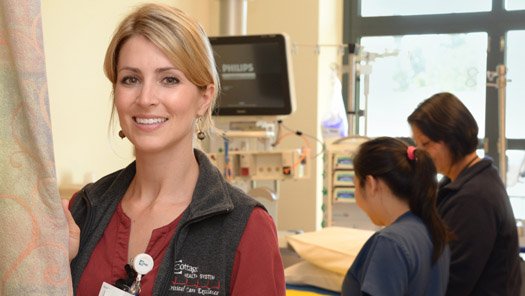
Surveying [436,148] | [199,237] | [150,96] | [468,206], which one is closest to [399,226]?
[468,206]

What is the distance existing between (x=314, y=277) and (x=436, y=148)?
0.78 meters

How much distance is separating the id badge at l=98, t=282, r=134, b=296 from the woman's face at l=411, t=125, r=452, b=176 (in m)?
1.77

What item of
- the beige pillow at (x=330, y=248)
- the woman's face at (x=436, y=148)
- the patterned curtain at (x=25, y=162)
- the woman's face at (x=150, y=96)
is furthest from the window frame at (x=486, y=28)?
the patterned curtain at (x=25, y=162)

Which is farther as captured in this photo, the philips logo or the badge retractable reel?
the philips logo

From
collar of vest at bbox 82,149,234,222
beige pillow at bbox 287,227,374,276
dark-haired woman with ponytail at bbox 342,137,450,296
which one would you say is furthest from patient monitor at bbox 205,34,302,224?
collar of vest at bbox 82,149,234,222

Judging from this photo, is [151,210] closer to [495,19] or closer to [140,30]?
[140,30]

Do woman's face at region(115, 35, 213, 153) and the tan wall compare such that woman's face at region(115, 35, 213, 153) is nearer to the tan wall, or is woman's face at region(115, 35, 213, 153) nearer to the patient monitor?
the tan wall

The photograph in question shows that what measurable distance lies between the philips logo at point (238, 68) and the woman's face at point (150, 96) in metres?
2.91

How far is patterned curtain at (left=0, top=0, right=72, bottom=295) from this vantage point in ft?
3.29

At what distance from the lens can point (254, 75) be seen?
4.45 metres

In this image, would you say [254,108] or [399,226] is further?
[254,108]

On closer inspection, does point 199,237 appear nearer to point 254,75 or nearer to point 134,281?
point 134,281

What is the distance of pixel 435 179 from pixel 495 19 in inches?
172

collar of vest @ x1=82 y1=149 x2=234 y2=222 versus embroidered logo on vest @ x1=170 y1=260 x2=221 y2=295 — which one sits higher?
collar of vest @ x1=82 y1=149 x2=234 y2=222
